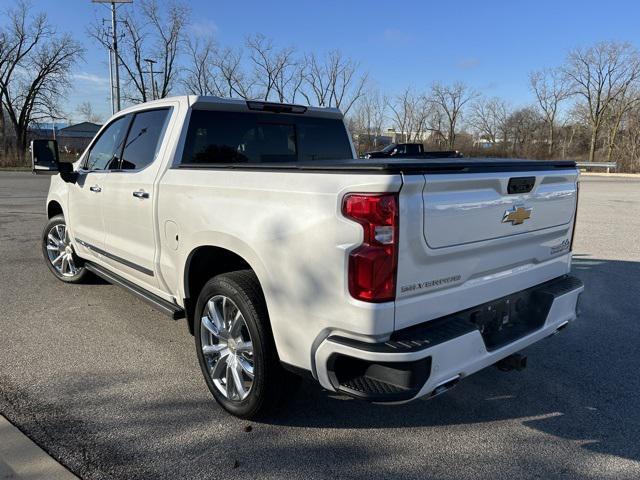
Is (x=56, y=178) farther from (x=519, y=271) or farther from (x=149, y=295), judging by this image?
(x=519, y=271)

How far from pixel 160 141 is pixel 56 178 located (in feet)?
8.71

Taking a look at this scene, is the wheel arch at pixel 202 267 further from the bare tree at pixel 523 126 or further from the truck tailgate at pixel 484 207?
the bare tree at pixel 523 126

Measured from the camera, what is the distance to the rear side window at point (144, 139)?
3902mm

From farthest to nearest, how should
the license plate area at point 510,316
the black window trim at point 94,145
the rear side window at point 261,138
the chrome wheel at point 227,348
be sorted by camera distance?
the black window trim at point 94,145 < the rear side window at point 261,138 < the chrome wheel at point 227,348 < the license plate area at point 510,316

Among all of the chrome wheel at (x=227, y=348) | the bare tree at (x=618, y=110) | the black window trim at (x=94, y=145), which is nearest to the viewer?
the chrome wheel at (x=227, y=348)

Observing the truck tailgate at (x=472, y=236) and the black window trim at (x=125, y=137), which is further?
the black window trim at (x=125, y=137)

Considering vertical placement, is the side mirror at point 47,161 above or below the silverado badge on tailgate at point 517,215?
above

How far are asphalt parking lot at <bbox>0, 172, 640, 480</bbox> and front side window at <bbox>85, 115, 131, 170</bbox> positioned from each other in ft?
4.87

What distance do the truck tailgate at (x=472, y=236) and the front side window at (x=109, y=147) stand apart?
3116 mm

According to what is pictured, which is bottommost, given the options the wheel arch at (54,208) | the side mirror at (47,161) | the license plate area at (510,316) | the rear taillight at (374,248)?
the license plate area at (510,316)

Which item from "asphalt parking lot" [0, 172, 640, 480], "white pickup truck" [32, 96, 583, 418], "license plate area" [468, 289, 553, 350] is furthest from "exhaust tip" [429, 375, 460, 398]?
"asphalt parking lot" [0, 172, 640, 480]

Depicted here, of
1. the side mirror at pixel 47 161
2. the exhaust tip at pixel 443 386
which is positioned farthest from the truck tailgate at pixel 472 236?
the side mirror at pixel 47 161

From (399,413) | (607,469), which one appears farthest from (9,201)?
(607,469)

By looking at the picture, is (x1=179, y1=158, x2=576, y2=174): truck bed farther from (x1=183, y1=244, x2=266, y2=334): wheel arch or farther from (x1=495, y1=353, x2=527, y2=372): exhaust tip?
(x1=495, y1=353, x2=527, y2=372): exhaust tip
